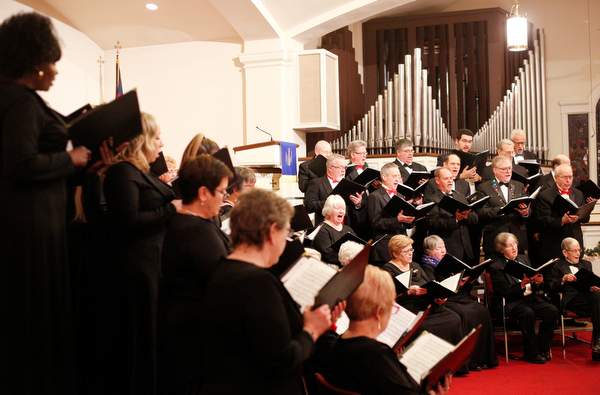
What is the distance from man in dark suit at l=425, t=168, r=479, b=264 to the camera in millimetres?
5711

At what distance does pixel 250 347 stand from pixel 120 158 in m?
1.06

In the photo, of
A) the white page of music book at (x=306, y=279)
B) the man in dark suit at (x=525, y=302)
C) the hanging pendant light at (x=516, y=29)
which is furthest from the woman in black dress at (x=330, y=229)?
the hanging pendant light at (x=516, y=29)

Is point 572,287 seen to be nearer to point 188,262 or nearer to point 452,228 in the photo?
point 452,228

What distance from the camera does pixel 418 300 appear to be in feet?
16.0

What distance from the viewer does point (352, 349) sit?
214cm

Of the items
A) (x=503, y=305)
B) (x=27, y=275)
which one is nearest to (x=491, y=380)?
(x=503, y=305)

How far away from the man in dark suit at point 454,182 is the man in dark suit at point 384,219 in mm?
365

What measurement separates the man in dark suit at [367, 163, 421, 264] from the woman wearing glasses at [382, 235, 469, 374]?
0.26 meters

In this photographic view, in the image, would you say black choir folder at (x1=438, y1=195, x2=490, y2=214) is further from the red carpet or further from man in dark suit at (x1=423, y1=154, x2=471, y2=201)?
the red carpet

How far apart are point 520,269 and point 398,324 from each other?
304 cm

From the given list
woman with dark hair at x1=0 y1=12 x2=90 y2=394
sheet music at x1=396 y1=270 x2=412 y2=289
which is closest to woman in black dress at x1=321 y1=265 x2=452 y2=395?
woman with dark hair at x1=0 y1=12 x2=90 y2=394

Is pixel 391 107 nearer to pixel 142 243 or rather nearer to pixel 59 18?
pixel 59 18

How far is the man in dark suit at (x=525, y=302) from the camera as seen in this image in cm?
546

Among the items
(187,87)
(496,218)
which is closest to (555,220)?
(496,218)
